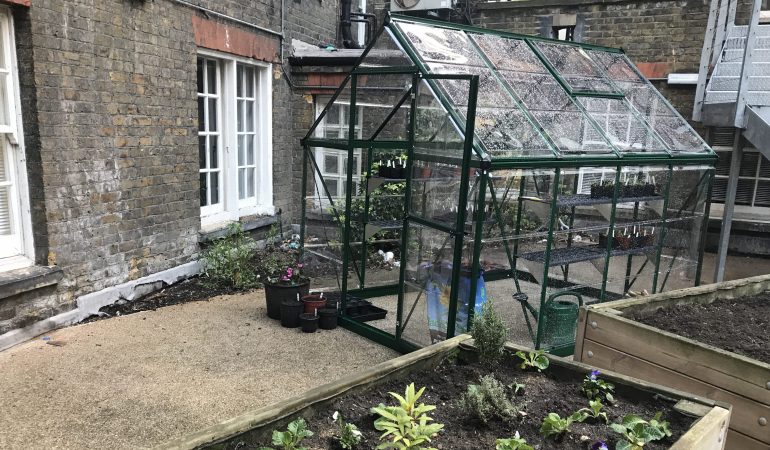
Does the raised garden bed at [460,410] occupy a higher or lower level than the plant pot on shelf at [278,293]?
higher

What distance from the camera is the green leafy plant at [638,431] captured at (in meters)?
2.12

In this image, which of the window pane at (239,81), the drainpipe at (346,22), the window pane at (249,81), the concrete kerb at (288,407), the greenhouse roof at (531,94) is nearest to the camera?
the concrete kerb at (288,407)

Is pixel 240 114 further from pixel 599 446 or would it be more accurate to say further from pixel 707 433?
pixel 707 433

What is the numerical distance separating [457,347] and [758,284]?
2.90 meters

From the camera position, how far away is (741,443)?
A: 2.82m

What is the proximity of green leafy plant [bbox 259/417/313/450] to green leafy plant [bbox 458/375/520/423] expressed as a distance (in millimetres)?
714

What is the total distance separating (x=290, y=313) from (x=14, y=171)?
2608mm

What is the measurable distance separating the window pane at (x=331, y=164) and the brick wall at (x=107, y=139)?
1.92 meters

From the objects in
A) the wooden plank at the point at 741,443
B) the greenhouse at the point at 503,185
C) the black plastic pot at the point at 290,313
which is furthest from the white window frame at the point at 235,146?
the wooden plank at the point at 741,443

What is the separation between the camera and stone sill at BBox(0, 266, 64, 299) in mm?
4317

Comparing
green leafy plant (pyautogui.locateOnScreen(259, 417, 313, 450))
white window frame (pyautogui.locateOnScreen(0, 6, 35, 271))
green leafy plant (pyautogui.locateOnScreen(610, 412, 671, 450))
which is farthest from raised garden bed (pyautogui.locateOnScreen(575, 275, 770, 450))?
white window frame (pyautogui.locateOnScreen(0, 6, 35, 271))

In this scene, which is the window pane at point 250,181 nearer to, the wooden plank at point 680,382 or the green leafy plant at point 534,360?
the wooden plank at point 680,382

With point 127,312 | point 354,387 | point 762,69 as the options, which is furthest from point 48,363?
point 762,69

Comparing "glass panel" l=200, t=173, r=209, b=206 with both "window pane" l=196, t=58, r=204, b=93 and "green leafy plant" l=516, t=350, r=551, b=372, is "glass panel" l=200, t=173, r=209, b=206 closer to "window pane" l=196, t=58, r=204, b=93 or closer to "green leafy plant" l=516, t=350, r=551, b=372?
"window pane" l=196, t=58, r=204, b=93
